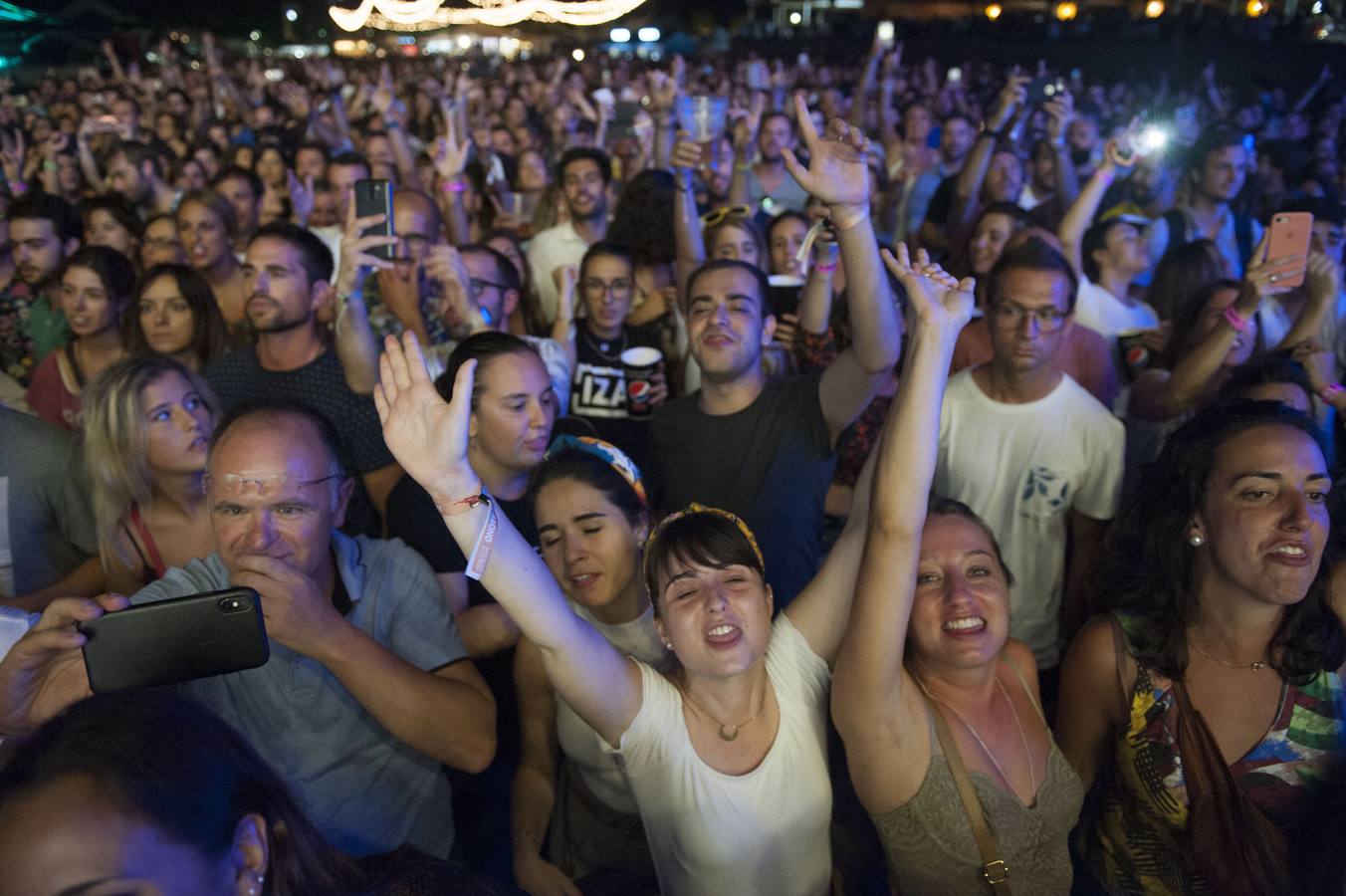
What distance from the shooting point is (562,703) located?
2.05m

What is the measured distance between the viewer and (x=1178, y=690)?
6.26ft

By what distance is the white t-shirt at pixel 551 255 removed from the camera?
4820 mm

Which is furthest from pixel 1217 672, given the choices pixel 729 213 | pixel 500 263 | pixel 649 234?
pixel 649 234

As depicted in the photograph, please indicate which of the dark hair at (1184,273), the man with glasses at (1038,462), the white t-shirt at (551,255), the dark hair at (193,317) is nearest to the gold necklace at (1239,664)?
the man with glasses at (1038,462)

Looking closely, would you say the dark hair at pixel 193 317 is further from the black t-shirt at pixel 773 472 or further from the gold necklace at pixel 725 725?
the gold necklace at pixel 725 725

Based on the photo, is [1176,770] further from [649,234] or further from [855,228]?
[649,234]

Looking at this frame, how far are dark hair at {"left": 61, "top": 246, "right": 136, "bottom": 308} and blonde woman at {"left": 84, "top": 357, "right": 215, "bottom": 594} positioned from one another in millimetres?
1380

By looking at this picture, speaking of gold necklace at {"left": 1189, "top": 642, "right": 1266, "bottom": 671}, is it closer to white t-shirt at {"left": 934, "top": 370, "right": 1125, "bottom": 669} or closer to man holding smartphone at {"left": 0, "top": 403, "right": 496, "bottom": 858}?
white t-shirt at {"left": 934, "top": 370, "right": 1125, "bottom": 669}

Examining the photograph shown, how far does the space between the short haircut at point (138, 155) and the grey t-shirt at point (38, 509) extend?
14.0 ft

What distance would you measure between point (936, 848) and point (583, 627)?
0.79m

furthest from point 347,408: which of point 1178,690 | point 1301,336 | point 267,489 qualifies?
point 1301,336

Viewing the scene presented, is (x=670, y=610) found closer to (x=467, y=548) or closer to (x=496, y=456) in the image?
(x=467, y=548)

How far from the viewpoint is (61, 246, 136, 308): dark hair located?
139 inches

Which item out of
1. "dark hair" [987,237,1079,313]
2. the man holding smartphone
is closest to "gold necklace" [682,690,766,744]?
the man holding smartphone
